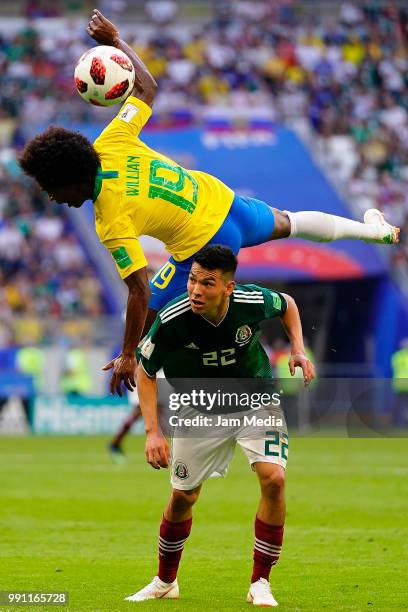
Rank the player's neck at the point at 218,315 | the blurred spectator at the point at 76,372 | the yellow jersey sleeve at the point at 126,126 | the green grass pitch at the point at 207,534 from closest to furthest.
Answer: the player's neck at the point at 218,315 < the green grass pitch at the point at 207,534 < the yellow jersey sleeve at the point at 126,126 < the blurred spectator at the point at 76,372

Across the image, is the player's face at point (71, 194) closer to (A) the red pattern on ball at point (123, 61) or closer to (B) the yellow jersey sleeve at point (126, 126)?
(B) the yellow jersey sleeve at point (126, 126)

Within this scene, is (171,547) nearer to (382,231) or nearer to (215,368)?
(215,368)

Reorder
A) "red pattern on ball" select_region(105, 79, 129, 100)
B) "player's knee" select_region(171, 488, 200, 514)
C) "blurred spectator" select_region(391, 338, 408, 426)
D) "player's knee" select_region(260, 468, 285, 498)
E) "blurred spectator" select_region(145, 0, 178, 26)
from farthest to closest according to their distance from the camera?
"blurred spectator" select_region(145, 0, 178, 26), "blurred spectator" select_region(391, 338, 408, 426), "red pattern on ball" select_region(105, 79, 129, 100), "player's knee" select_region(171, 488, 200, 514), "player's knee" select_region(260, 468, 285, 498)

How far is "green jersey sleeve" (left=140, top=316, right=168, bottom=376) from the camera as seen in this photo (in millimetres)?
7430

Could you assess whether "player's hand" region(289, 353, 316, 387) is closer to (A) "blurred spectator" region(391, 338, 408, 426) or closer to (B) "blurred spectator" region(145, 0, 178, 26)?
(A) "blurred spectator" region(391, 338, 408, 426)

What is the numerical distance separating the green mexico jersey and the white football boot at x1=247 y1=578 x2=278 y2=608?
4.18 feet

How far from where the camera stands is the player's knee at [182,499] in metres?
7.77

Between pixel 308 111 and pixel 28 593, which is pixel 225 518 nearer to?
pixel 28 593

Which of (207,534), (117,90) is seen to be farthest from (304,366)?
(207,534)

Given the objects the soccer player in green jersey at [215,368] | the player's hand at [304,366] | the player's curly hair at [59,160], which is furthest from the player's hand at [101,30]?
the player's hand at [304,366]

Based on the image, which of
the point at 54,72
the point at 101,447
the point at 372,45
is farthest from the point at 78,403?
the point at 372,45

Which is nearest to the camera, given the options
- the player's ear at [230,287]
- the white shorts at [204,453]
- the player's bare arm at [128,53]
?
the player's ear at [230,287]

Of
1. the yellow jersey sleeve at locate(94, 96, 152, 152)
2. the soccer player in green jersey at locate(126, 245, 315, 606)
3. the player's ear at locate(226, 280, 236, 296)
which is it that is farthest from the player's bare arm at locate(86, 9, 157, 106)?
the player's ear at locate(226, 280, 236, 296)

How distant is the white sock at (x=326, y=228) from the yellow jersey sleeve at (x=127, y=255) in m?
1.35
